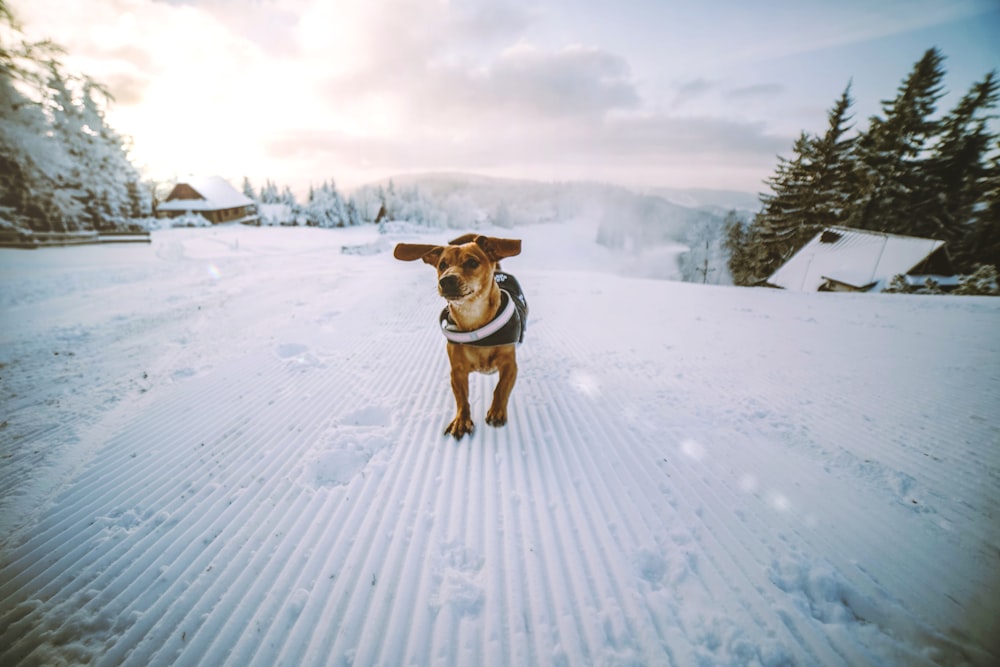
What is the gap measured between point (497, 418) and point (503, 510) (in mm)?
1094

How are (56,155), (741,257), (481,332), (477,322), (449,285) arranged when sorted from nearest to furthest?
(449,285), (481,332), (477,322), (56,155), (741,257)

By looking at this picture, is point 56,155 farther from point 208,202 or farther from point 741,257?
point 741,257

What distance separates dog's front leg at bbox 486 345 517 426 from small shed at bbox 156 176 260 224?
2203 inches

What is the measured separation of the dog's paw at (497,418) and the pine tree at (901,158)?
2883cm

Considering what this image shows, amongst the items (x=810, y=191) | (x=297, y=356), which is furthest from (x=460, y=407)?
(x=810, y=191)

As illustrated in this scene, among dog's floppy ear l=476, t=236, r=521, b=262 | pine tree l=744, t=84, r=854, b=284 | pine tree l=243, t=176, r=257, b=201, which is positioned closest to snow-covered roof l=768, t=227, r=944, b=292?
pine tree l=744, t=84, r=854, b=284

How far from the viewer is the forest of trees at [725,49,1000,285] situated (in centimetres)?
1822

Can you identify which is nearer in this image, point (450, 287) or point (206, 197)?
point (450, 287)

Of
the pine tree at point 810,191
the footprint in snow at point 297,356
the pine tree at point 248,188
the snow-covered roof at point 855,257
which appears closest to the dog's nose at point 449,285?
the footprint in snow at point 297,356

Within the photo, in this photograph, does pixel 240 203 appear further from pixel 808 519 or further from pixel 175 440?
pixel 808 519

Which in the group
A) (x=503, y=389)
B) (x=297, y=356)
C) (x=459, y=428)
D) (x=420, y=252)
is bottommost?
(x=297, y=356)

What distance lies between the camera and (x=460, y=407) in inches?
135

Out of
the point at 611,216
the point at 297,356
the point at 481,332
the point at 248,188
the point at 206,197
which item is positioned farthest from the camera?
the point at 611,216

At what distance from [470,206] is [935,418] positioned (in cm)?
10361
